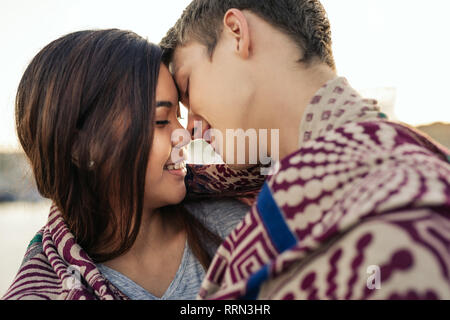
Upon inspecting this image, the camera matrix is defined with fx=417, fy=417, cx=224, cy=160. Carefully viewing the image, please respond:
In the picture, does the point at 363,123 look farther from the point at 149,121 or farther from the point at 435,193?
the point at 149,121

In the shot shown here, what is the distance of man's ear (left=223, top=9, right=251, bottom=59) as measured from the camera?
1541 millimetres

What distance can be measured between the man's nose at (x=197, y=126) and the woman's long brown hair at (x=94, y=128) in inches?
10.4

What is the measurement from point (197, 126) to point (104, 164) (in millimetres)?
436

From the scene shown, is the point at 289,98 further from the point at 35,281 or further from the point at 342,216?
the point at 35,281

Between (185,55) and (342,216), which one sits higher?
(185,55)

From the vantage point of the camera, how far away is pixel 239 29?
5.16ft

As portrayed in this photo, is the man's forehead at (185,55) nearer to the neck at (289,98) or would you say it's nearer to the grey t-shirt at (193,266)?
the neck at (289,98)

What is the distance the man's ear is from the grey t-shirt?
2.33 ft

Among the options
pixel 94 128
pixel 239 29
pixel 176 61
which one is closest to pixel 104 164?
pixel 94 128

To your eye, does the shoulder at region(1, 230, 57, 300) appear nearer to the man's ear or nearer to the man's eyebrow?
the man's eyebrow

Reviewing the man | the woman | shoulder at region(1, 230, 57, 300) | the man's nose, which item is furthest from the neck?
shoulder at region(1, 230, 57, 300)

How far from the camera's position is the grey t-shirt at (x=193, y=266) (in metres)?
1.61
